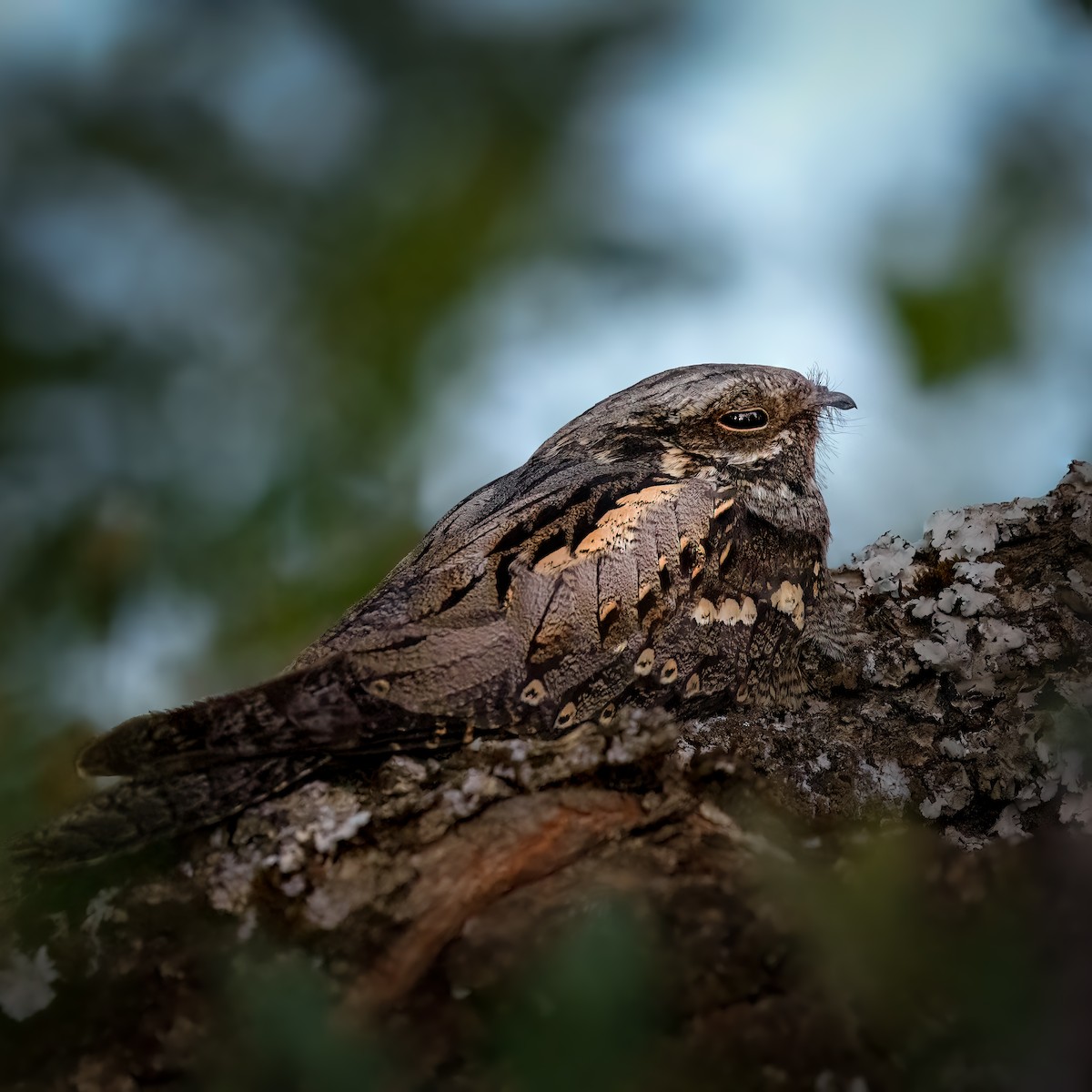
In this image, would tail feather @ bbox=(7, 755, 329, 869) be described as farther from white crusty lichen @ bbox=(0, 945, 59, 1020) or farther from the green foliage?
the green foliage

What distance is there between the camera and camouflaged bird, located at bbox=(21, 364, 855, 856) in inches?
64.5

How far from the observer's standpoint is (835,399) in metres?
2.88

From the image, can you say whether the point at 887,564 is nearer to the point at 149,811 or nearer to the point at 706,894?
the point at 706,894

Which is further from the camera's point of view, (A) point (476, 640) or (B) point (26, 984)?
(A) point (476, 640)

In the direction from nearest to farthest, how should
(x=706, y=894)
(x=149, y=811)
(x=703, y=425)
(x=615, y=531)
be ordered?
(x=706, y=894), (x=149, y=811), (x=615, y=531), (x=703, y=425)

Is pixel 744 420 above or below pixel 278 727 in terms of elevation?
above

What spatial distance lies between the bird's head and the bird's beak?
132mm

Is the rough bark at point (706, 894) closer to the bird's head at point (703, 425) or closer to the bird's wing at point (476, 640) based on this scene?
the bird's wing at point (476, 640)

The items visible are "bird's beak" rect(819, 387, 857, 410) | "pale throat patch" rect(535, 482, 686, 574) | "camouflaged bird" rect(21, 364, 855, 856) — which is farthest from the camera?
"bird's beak" rect(819, 387, 857, 410)

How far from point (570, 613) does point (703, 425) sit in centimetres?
85

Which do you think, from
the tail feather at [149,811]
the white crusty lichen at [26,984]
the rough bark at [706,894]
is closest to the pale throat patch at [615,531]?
the rough bark at [706,894]

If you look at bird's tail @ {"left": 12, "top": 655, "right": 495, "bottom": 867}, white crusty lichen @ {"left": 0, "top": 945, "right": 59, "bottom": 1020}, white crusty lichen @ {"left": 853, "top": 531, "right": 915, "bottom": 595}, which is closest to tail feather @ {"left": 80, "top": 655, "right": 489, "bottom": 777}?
bird's tail @ {"left": 12, "top": 655, "right": 495, "bottom": 867}

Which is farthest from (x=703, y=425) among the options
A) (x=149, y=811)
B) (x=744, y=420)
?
(x=149, y=811)

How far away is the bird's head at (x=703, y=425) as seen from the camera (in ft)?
8.35
